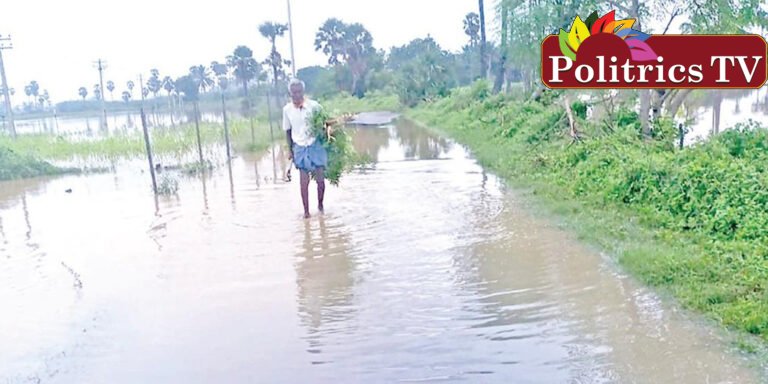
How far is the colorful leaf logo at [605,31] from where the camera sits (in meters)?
8.42

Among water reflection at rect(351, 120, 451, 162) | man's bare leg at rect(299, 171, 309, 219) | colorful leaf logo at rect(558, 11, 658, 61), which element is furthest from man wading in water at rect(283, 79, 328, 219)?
water reflection at rect(351, 120, 451, 162)

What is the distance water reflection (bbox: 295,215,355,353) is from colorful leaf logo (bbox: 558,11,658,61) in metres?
4.26

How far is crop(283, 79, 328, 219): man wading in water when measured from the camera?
6699 millimetres

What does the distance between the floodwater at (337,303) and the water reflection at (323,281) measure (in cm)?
2

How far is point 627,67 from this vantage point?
28.2 feet

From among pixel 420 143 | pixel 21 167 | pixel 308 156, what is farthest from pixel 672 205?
pixel 21 167

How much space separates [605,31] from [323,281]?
19.3 feet

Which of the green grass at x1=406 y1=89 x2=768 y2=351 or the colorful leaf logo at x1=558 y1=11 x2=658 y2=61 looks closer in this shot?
the green grass at x1=406 y1=89 x2=768 y2=351

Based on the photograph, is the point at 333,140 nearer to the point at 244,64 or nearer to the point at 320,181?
the point at 320,181

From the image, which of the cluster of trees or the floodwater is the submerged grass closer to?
the floodwater

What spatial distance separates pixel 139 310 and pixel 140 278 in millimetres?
833

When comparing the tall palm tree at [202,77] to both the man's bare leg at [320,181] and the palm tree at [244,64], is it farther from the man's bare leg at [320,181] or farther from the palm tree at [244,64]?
the man's bare leg at [320,181]

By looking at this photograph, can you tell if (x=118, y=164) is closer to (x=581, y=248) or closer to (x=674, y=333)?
(x=581, y=248)

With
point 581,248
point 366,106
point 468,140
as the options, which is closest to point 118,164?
point 468,140
